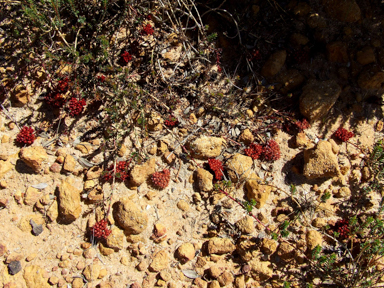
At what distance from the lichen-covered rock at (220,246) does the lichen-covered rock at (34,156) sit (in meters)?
2.54

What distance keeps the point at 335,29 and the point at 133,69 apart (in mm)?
3200

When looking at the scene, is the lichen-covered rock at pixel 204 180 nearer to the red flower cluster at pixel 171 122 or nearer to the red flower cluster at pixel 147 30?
the red flower cluster at pixel 171 122

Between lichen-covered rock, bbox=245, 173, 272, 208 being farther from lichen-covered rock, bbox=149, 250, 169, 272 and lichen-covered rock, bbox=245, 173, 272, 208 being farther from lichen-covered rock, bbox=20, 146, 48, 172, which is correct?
lichen-covered rock, bbox=20, 146, 48, 172

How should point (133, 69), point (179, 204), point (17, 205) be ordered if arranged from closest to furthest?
point (17, 205), point (179, 204), point (133, 69)

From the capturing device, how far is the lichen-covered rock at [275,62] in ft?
14.0

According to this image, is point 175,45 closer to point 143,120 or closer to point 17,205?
point 143,120

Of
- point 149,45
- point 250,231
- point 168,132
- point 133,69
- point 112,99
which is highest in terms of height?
point 149,45

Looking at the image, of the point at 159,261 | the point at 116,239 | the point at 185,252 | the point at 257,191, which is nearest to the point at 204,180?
the point at 257,191

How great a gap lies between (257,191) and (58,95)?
3093 millimetres

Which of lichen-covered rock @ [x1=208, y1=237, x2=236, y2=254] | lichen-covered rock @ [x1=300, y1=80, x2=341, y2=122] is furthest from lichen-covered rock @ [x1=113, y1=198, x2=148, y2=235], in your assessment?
lichen-covered rock @ [x1=300, y1=80, x2=341, y2=122]

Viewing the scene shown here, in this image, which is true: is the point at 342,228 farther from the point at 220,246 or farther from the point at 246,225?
the point at 220,246

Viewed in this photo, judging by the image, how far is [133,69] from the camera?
4195 mm

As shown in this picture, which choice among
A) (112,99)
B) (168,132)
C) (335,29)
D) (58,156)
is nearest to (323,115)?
(335,29)

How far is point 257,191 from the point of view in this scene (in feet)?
13.0
